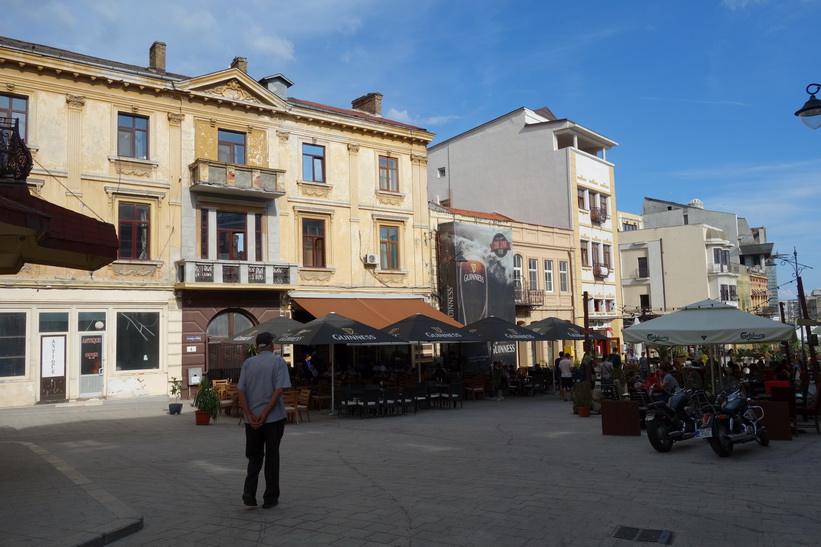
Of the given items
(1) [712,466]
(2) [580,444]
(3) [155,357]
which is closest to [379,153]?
(3) [155,357]

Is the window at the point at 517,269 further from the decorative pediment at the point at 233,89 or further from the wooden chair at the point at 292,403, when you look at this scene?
the wooden chair at the point at 292,403

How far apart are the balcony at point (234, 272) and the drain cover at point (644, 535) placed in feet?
61.7

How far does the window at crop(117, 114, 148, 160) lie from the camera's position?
22.4m

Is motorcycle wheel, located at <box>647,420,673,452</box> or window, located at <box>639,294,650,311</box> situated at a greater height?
window, located at <box>639,294,650,311</box>

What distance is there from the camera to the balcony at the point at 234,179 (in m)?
22.9

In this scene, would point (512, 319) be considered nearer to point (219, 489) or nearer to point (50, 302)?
point (50, 302)

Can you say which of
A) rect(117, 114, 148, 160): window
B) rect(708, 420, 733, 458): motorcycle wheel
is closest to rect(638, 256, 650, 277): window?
rect(117, 114, 148, 160): window

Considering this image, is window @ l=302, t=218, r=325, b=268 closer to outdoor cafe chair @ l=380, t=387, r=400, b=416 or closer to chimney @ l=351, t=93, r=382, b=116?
chimney @ l=351, t=93, r=382, b=116

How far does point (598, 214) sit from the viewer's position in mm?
39938

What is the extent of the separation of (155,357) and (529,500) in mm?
17744

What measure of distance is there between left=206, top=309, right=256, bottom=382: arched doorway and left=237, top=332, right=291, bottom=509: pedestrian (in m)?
16.9

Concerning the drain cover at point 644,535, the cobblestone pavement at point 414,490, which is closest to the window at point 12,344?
the cobblestone pavement at point 414,490

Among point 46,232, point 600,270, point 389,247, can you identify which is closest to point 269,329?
point 389,247

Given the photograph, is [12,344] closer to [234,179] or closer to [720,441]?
[234,179]
